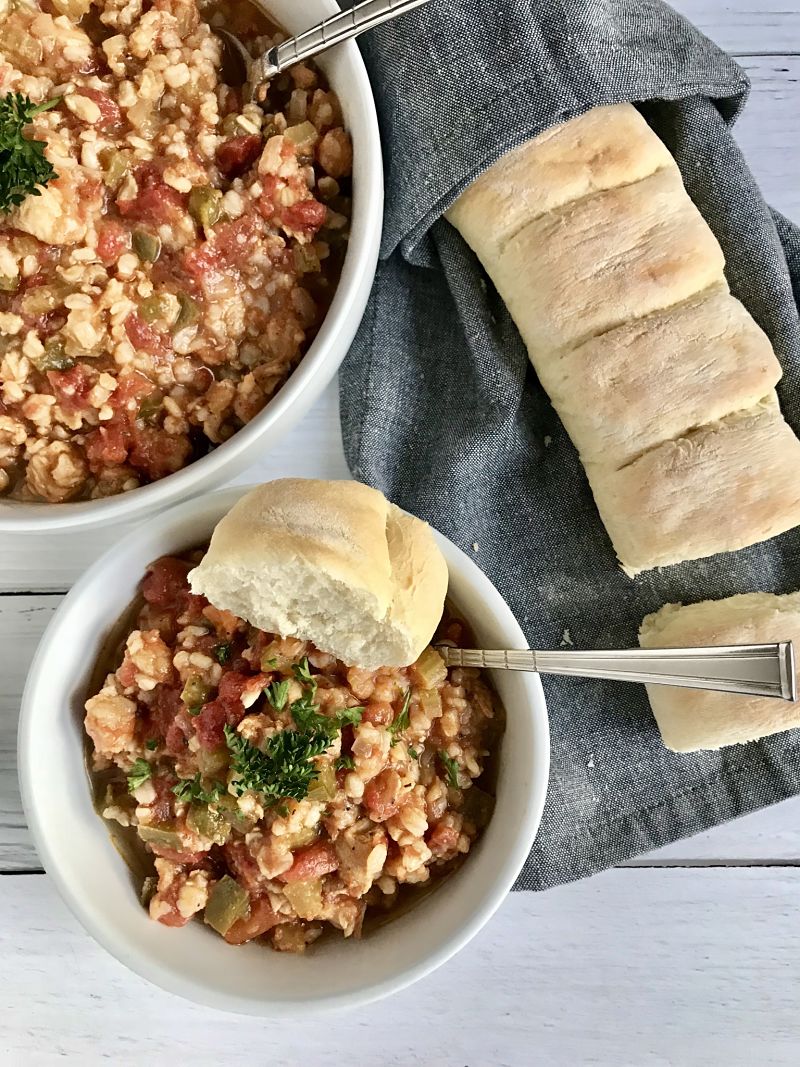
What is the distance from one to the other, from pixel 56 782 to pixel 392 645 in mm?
828

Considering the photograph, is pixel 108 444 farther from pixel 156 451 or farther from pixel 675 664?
pixel 675 664

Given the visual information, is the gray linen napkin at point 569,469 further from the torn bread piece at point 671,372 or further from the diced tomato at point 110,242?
the diced tomato at point 110,242

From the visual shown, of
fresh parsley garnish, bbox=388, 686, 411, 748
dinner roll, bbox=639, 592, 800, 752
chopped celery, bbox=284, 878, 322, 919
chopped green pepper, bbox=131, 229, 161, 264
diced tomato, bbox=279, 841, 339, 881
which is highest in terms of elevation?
chopped green pepper, bbox=131, 229, 161, 264

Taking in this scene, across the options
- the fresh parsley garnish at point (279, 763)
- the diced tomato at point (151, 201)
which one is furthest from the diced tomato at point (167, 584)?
the diced tomato at point (151, 201)

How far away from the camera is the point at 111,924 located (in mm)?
2049

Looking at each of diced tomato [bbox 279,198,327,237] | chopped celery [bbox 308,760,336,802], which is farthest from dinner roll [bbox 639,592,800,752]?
diced tomato [bbox 279,198,327,237]

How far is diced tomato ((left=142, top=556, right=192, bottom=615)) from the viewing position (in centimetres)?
215

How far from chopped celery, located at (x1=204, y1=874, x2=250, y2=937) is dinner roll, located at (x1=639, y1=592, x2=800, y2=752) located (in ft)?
3.61

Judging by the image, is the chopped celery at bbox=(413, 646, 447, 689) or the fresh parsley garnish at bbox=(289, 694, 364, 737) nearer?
the fresh parsley garnish at bbox=(289, 694, 364, 737)

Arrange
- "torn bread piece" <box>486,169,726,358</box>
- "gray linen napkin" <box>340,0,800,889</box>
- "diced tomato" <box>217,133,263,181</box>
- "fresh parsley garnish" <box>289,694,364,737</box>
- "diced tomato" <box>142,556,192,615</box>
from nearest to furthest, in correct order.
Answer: "fresh parsley garnish" <box>289,694,364,737</box> → "diced tomato" <box>217,133,263,181</box> → "diced tomato" <box>142,556,192,615</box> → "torn bread piece" <box>486,169,726,358</box> → "gray linen napkin" <box>340,0,800,889</box>

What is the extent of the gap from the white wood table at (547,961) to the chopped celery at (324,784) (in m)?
0.88

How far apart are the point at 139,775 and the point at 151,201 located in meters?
1.22

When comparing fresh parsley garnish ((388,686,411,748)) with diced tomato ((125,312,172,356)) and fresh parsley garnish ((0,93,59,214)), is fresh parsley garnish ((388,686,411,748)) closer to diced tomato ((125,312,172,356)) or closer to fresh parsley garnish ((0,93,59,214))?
diced tomato ((125,312,172,356))

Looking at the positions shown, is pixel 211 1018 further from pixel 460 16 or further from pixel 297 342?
pixel 460 16
